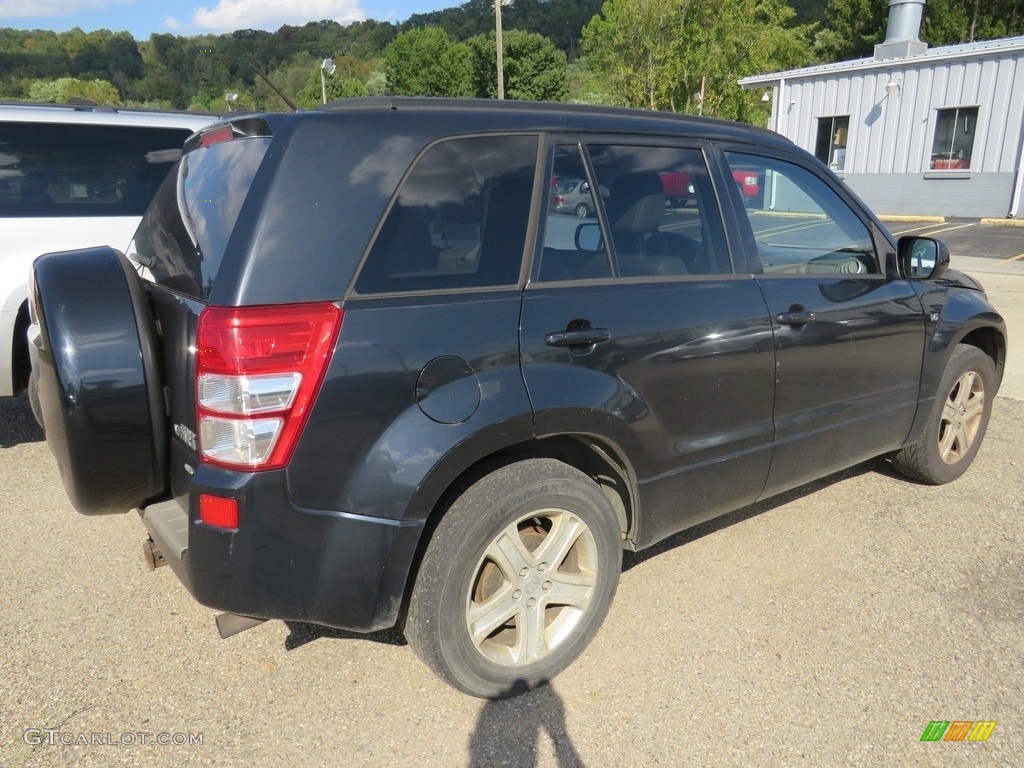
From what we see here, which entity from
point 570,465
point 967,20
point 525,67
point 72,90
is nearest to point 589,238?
point 570,465

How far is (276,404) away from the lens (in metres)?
2.07

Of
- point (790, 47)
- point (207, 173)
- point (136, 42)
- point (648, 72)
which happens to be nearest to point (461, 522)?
point (207, 173)

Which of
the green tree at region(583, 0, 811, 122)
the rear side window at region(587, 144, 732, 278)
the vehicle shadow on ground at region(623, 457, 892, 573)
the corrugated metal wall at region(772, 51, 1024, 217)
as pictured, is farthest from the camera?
the green tree at region(583, 0, 811, 122)

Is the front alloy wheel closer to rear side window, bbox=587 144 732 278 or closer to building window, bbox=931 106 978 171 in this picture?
rear side window, bbox=587 144 732 278

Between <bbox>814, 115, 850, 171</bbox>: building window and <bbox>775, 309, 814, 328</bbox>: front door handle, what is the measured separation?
20.9 m

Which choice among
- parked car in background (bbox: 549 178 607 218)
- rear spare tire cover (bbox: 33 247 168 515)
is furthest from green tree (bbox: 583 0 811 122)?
rear spare tire cover (bbox: 33 247 168 515)

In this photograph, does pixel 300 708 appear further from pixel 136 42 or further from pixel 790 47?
pixel 136 42

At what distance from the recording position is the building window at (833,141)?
2188 cm

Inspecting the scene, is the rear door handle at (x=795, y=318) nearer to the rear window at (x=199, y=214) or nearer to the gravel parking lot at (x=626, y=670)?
the gravel parking lot at (x=626, y=670)

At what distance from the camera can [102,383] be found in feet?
7.47

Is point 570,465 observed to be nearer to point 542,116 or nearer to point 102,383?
point 542,116

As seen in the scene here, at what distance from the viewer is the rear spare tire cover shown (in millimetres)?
2283

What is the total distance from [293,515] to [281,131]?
1090 millimetres

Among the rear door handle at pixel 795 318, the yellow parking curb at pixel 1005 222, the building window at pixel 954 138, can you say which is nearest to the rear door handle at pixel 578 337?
the rear door handle at pixel 795 318
